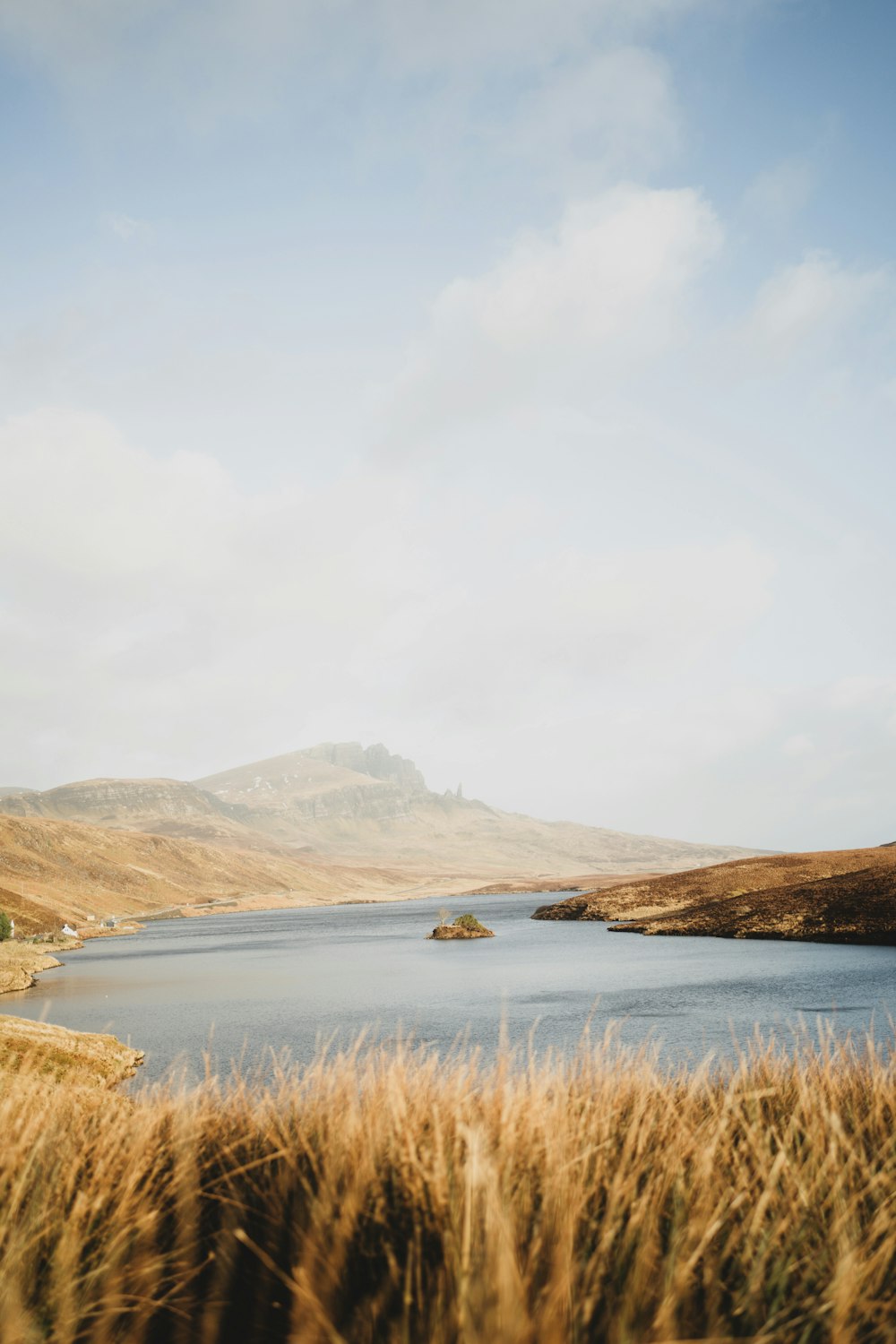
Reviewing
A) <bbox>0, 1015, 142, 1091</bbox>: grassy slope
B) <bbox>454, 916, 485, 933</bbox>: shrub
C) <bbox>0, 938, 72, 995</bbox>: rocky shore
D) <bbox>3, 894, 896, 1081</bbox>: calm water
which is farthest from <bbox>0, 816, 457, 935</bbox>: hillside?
<bbox>0, 1015, 142, 1091</bbox>: grassy slope

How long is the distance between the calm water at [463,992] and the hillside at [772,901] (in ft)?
10.7

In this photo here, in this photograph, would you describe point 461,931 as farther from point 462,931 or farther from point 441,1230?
point 441,1230

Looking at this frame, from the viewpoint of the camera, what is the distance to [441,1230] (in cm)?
370

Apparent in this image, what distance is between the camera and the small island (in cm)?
7006

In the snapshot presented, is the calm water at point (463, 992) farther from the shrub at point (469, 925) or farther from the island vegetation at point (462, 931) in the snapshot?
the shrub at point (469, 925)

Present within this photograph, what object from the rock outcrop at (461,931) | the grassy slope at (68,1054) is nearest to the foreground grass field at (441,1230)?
the grassy slope at (68,1054)

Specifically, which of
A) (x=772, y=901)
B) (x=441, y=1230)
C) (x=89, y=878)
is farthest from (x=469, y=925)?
(x=89, y=878)

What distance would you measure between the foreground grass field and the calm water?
6.39m

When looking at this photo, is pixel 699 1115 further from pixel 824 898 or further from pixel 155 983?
pixel 824 898

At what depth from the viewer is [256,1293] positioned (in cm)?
386

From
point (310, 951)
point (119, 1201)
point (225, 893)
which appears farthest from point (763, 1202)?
point (225, 893)

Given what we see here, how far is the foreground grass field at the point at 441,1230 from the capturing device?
10.9ft

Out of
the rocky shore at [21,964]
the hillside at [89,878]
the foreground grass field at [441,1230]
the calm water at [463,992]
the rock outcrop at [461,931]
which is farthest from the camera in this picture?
the hillside at [89,878]

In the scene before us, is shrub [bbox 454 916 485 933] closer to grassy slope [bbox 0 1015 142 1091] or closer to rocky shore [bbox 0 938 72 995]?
rocky shore [bbox 0 938 72 995]
